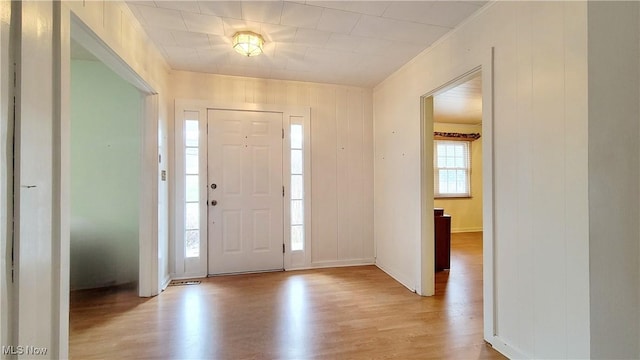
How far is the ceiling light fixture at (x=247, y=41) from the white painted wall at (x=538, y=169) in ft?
5.46

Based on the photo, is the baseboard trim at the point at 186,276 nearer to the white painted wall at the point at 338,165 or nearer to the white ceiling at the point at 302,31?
the white painted wall at the point at 338,165

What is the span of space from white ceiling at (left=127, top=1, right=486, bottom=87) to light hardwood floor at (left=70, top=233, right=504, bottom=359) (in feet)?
7.87

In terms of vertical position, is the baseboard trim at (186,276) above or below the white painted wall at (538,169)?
below

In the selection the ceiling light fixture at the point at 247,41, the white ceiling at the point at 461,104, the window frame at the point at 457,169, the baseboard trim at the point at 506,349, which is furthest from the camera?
the window frame at the point at 457,169

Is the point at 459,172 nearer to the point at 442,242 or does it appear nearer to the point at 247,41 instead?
the point at 442,242

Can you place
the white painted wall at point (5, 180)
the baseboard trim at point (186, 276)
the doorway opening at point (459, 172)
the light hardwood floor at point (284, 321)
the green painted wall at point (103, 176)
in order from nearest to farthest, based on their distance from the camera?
the white painted wall at point (5, 180) < the light hardwood floor at point (284, 321) < the green painted wall at point (103, 176) < the baseboard trim at point (186, 276) < the doorway opening at point (459, 172)

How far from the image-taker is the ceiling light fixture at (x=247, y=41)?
7.60 feet

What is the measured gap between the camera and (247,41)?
7.63 feet

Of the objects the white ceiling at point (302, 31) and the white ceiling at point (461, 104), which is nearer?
the white ceiling at point (302, 31)

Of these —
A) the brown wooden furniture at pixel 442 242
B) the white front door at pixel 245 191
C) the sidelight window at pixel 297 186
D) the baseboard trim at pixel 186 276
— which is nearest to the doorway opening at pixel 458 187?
the brown wooden furniture at pixel 442 242
